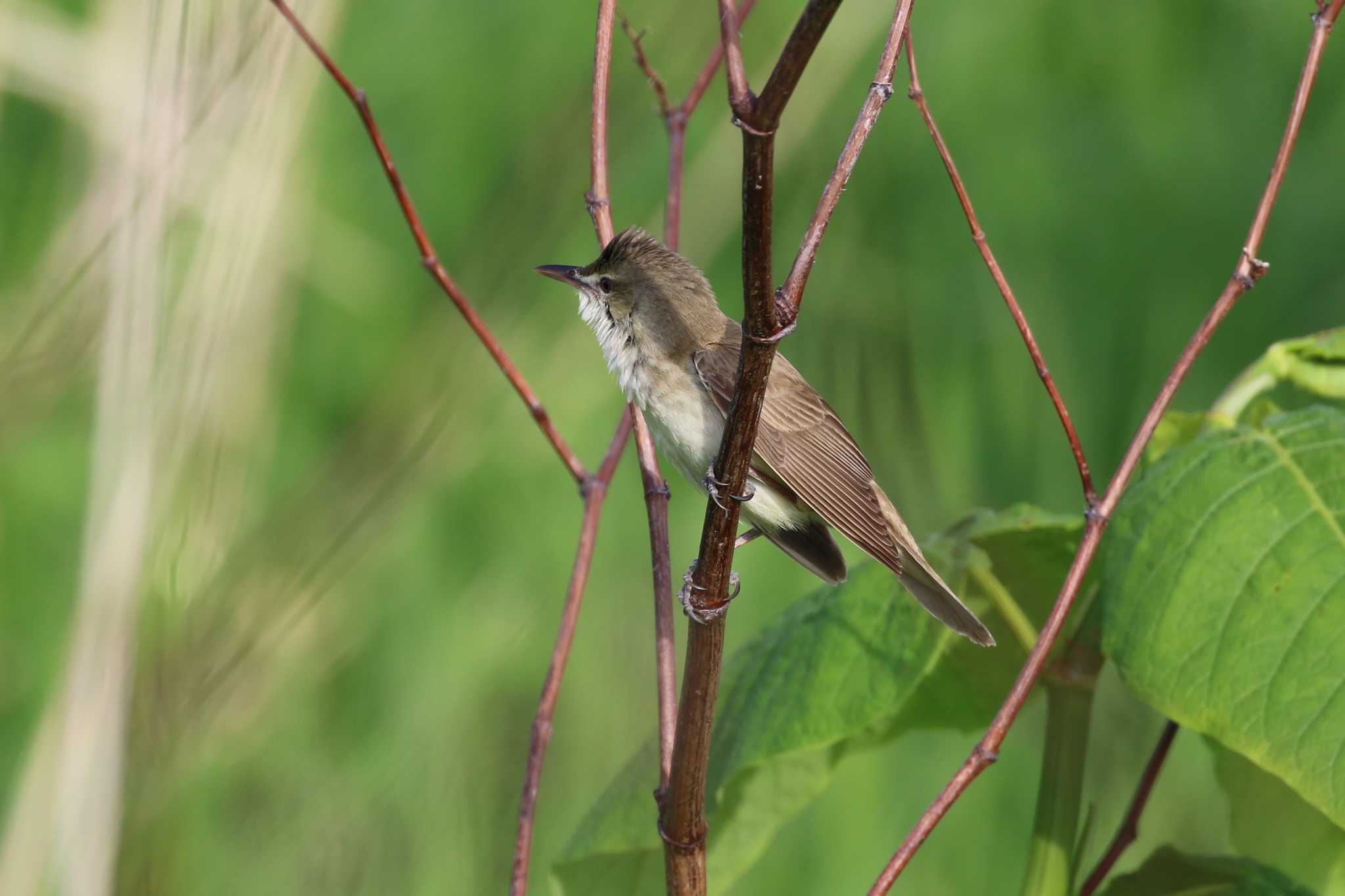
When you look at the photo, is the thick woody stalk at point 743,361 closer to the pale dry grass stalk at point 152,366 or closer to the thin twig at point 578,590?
the thin twig at point 578,590

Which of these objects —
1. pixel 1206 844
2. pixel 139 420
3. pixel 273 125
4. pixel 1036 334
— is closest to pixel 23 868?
pixel 139 420

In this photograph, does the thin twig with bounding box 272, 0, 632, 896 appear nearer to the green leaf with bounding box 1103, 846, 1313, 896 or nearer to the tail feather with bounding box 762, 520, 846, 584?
the tail feather with bounding box 762, 520, 846, 584

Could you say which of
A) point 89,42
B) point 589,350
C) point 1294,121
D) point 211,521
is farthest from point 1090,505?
point 89,42

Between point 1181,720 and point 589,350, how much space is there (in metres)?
0.81

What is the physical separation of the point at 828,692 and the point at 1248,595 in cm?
20

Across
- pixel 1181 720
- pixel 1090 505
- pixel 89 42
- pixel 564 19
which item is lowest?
pixel 1181 720

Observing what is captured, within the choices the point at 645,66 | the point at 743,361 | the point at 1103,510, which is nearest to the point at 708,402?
the point at 645,66

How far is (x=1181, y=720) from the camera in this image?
1.91 feet

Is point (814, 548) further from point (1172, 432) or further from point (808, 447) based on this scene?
point (1172, 432)

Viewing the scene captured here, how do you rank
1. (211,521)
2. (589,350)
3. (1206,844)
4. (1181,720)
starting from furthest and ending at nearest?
(589,350), (1206,844), (211,521), (1181,720)

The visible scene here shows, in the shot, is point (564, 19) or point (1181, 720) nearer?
point (1181, 720)

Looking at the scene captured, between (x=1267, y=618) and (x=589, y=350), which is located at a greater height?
(x=589, y=350)

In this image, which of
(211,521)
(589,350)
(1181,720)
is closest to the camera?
(1181,720)

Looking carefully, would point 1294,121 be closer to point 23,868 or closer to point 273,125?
point 273,125
